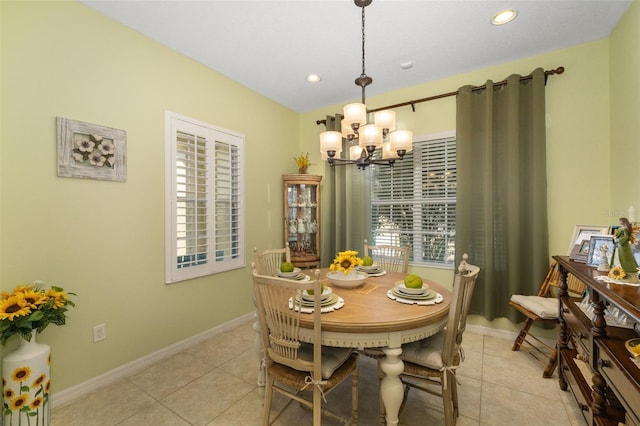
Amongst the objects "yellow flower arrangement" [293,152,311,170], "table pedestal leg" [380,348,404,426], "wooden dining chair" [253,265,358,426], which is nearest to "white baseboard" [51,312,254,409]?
"wooden dining chair" [253,265,358,426]

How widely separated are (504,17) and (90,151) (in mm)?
3499

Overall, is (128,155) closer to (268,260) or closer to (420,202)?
(268,260)

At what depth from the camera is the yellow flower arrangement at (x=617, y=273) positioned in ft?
4.81

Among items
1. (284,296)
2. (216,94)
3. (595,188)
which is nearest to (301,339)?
(284,296)

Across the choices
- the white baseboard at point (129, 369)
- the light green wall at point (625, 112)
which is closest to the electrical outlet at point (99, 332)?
the white baseboard at point (129, 369)

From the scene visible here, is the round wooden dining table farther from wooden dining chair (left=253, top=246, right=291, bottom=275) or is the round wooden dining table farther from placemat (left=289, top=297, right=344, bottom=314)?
wooden dining chair (left=253, top=246, right=291, bottom=275)

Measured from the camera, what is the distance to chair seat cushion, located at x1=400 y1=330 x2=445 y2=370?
160 centimetres

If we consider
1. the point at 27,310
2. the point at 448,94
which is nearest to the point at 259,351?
the point at 27,310

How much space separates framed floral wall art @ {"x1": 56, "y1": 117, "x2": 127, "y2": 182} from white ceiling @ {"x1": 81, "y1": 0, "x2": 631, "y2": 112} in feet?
3.17

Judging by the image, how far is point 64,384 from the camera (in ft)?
6.53

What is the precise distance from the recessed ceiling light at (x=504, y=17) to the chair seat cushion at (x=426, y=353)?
258cm

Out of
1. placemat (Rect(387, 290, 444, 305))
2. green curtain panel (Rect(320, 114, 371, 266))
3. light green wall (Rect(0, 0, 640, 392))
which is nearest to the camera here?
placemat (Rect(387, 290, 444, 305))

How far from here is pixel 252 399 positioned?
79.3 inches

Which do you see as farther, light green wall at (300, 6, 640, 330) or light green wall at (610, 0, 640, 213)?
light green wall at (300, 6, 640, 330)
